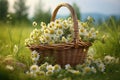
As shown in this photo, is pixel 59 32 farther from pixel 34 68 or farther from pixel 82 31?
pixel 34 68

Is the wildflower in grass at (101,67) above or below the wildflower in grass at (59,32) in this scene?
below

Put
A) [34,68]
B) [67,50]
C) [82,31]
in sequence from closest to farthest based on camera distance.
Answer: [34,68] < [67,50] < [82,31]

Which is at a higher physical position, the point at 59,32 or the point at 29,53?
the point at 59,32

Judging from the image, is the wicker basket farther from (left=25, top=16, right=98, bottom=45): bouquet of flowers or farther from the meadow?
the meadow

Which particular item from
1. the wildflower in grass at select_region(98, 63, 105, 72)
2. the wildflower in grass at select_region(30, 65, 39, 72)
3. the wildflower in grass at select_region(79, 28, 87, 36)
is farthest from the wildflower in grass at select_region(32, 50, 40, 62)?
the wildflower in grass at select_region(98, 63, 105, 72)

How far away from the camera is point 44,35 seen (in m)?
4.14

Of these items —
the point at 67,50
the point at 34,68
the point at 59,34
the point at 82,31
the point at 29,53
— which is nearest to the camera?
the point at 34,68

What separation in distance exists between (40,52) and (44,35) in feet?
0.72

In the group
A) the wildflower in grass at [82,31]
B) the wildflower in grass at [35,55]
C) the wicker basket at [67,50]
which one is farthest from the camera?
the wildflower in grass at [82,31]

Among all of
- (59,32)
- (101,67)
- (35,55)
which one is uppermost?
(59,32)

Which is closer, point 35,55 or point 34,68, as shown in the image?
point 34,68

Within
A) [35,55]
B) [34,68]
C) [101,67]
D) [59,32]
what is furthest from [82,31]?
[34,68]

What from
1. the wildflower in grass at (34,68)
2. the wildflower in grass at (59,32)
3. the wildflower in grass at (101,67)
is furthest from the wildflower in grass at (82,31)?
the wildflower in grass at (34,68)

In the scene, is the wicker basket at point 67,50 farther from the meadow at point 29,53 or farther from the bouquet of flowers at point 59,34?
the meadow at point 29,53
